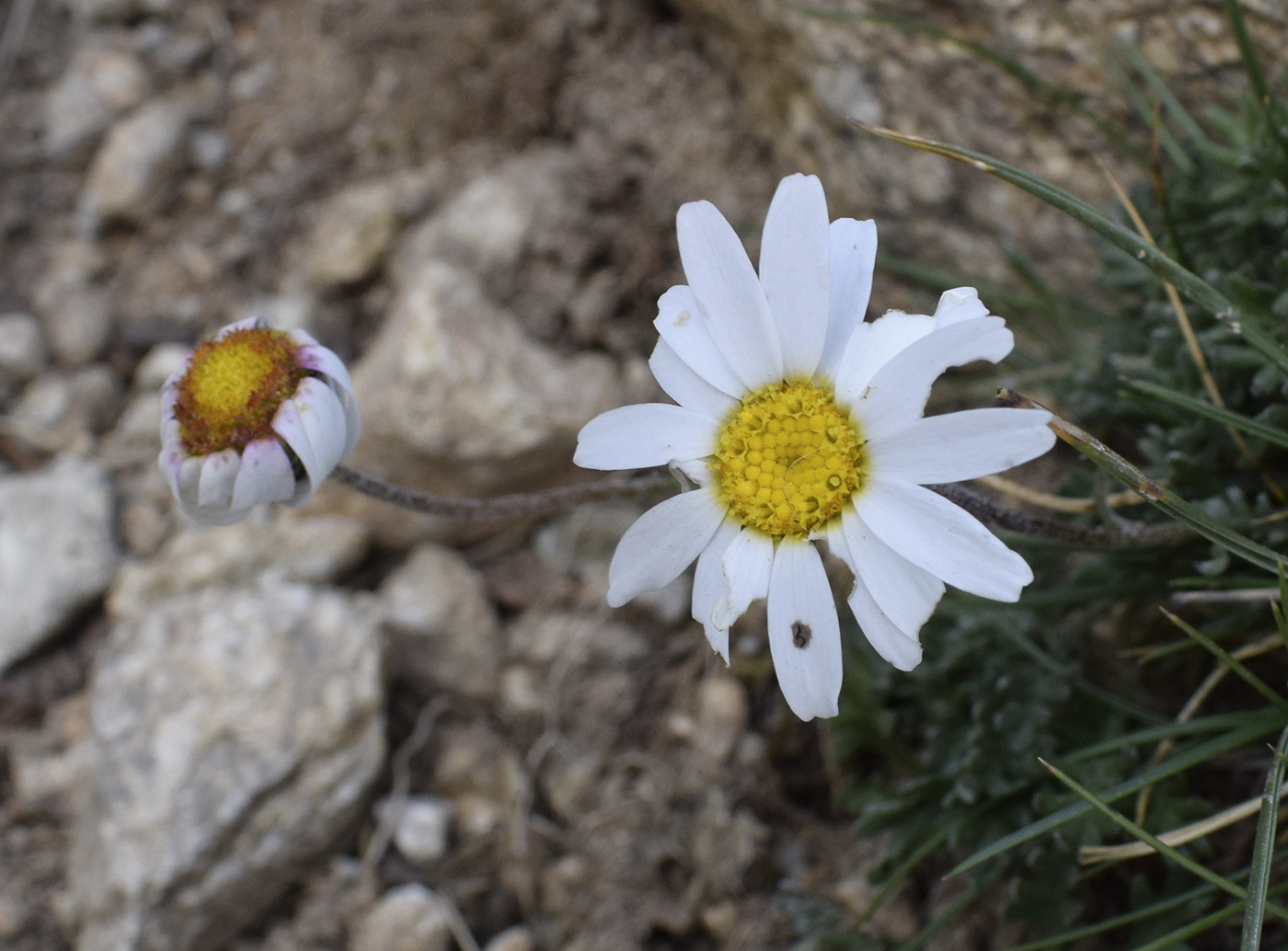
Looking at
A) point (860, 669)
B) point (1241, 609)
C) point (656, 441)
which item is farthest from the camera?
point (860, 669)

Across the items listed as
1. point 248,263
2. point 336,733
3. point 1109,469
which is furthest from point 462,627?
point 1109,469

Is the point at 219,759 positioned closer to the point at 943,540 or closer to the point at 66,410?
the point at 66,410

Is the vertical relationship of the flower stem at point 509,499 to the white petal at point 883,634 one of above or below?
below

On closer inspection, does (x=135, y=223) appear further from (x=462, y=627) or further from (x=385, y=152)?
(x=462, y=627)

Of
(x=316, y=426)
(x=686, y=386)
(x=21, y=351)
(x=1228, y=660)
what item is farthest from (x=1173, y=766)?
(x=21, y=351)

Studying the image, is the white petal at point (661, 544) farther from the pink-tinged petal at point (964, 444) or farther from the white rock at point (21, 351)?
the white rock at point (21, 351)

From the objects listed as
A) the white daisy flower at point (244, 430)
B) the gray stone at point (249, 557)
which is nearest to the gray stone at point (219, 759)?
the gray stone at point (249, 557)

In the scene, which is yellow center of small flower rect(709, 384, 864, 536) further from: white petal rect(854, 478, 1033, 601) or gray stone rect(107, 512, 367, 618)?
gray stone rect(107, 512, 367, 618)
